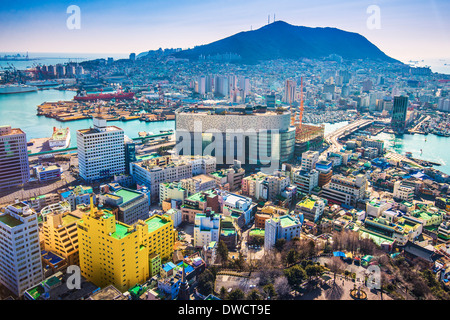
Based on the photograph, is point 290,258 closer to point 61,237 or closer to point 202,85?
point 61,237

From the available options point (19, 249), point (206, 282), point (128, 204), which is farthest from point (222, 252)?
point (19, 249)

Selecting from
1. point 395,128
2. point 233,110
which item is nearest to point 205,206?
point 233,110

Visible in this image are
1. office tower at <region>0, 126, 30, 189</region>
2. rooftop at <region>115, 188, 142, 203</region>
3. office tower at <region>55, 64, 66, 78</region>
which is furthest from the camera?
office tower at <region>55, 64, 66, 78</region>

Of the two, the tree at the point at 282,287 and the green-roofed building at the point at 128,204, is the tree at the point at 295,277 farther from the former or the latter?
the green-roofed building at the point at 128,204

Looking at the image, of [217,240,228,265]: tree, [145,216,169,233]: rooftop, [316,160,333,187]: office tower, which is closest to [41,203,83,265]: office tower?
[145,216,169,233]: rooftop

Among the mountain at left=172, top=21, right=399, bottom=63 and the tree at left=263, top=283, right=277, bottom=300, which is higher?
the mountain at left=172, top=21, right=399, bottom=63

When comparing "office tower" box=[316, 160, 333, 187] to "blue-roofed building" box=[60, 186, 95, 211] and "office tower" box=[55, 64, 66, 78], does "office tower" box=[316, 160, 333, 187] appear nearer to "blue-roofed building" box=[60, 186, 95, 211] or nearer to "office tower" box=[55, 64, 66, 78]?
"blue-roofed building" box=[60, 186, 95, 211]

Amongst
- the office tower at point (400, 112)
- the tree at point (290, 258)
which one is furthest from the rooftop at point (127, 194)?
the office tower at point (400, 112)
